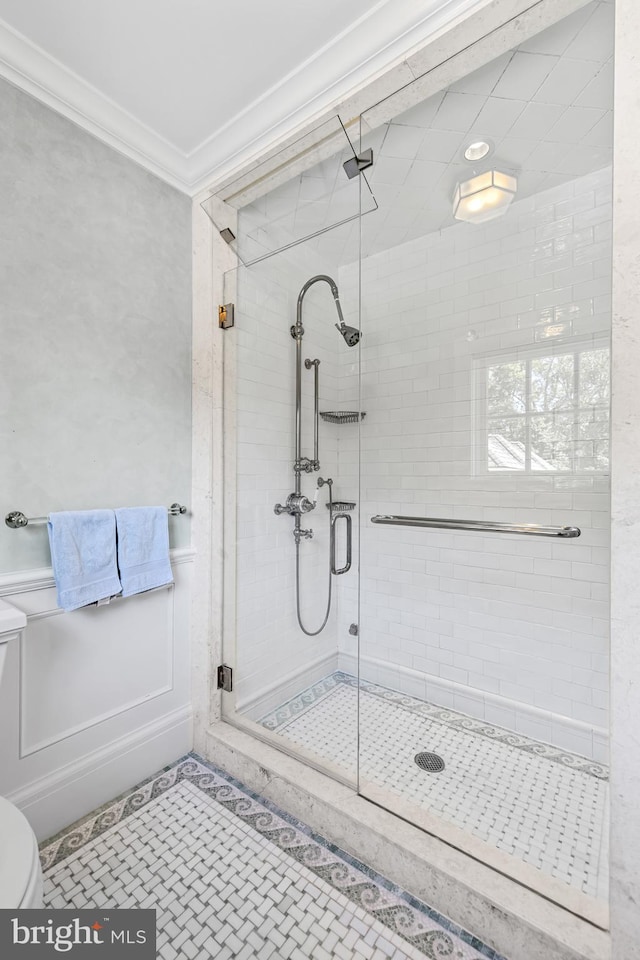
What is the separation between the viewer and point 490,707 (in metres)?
1.94

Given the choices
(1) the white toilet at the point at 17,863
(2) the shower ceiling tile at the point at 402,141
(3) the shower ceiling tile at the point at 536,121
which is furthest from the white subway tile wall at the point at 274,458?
(1) the white toilet at the point at 17,863

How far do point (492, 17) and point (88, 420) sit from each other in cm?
166

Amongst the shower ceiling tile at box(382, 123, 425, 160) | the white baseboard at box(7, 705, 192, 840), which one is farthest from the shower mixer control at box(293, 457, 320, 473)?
the shower ceiling tile at box(382, 123, 425, 160)

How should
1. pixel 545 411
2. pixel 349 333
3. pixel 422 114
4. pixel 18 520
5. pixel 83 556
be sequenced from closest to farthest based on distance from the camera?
pixel 18 520 → pixel 83 556 → pixel 422 114 → pixel 545 411 → pixel 349 333

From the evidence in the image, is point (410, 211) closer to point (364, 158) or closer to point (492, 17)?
point (364, 158)

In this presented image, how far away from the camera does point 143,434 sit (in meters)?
1.62

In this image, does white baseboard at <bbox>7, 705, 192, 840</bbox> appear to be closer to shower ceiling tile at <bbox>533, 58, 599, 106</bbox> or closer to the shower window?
the shower window

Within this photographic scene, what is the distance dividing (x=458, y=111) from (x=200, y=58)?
34.3 inches

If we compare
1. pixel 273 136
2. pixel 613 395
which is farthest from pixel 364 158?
pixel 613 395

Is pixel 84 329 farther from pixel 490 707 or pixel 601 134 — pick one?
pixel 490 707

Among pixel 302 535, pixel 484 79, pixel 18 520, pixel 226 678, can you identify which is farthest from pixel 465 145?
pixel 226 678

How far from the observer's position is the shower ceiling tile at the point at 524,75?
1.27m

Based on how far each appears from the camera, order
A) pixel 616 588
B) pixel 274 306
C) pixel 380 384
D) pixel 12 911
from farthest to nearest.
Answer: pixel 380 384 < pixel 274 306 < pixel 616 588 < pixel 12 911

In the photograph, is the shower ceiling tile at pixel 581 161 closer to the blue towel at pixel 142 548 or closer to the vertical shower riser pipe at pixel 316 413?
the vertical shower riser pipe at pixel 316 413
